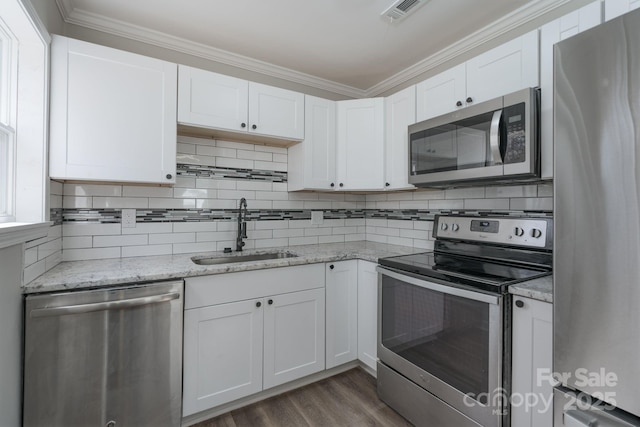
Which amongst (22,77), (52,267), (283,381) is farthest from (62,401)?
(22,77)

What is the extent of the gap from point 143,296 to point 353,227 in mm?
1987

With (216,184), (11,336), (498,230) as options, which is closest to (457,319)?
(498,230)

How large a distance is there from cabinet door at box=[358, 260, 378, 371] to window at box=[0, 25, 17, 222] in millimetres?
1983

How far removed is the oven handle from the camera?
4.38 ft

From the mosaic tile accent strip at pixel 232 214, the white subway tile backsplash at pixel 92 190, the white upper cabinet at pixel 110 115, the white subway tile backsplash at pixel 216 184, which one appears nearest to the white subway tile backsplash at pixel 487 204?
the mosaic tile accent strip at pixel 232 214

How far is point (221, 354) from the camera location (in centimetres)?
176

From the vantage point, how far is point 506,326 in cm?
132

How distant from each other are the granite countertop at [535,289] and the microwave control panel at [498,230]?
347mm

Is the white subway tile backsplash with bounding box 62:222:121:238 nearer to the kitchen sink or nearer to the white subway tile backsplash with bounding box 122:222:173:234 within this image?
the white subway tile backsplash with bounding box 122:222:173:234

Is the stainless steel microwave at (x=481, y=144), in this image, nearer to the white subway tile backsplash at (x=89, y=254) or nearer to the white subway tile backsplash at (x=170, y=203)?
the white subway tile backsplash at (x=170, y=203)

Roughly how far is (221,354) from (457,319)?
1.33 m

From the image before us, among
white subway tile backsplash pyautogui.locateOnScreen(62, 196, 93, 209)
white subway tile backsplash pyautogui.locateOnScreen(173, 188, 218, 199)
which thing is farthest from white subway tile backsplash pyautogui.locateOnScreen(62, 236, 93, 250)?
white subway tile backsplash pyautogui.locateOnScreen(173, 188, 218, 199)

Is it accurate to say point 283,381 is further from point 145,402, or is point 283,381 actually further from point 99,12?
point 99,12

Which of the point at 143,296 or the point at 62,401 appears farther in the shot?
the point at 143,296
